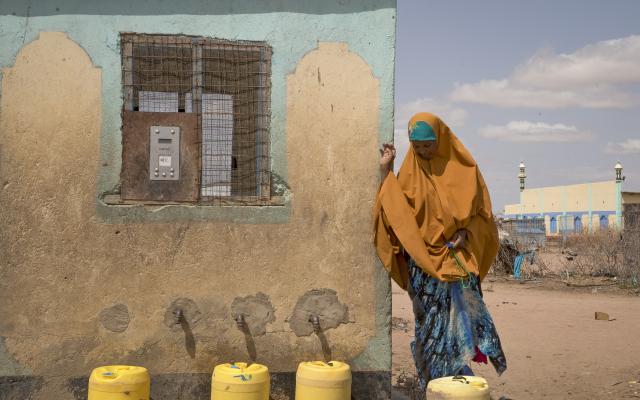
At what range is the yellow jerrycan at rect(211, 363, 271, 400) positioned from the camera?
3643 mm

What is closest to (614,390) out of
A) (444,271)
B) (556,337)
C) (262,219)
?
(556,337)

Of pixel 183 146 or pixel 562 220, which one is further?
pixel 562 220

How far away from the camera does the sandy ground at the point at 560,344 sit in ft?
20.8

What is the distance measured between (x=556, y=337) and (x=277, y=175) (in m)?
6.19

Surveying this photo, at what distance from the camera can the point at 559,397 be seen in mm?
6008

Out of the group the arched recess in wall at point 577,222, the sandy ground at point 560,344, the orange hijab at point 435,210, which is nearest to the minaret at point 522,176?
the arched recess in wall at point 577,222

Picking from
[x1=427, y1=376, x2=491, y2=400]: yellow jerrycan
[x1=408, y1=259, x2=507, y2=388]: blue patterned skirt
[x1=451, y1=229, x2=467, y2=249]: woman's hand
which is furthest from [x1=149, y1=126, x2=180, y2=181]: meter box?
[x1=427, y1=376, x2=491, y2=400]: yellow jerrycan

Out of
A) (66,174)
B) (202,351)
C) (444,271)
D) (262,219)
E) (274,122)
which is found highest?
(274,122)

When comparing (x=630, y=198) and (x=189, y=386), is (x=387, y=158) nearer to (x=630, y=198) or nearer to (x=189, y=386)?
(x=189, y=386)

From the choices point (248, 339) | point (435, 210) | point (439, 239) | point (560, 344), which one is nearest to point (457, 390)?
point (439, 239)

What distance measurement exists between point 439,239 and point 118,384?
2.01m

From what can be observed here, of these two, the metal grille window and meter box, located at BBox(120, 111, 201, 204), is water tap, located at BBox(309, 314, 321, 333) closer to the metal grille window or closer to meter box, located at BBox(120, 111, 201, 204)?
the metal grille window

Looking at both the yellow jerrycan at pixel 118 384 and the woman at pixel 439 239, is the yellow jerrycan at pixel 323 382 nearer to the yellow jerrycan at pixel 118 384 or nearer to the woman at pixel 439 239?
the woman at pixel 439 239

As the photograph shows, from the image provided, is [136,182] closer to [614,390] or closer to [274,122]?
[274,122]
